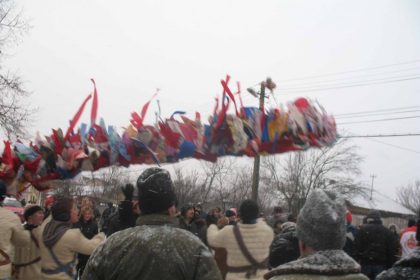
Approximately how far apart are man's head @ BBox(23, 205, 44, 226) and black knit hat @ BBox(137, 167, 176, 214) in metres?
3.09

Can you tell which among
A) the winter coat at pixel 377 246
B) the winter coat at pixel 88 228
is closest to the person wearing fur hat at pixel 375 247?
the winter coat at pixel 377 246

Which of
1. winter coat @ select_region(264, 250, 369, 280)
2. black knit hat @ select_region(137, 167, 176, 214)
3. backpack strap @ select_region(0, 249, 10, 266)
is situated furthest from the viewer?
backpack strap @ select_region(0, 249, 10, 266)

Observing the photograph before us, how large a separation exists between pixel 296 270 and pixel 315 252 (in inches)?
7.2

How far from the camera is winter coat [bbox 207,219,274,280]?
4781mm

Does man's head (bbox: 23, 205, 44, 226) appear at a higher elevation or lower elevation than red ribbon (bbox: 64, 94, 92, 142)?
lower

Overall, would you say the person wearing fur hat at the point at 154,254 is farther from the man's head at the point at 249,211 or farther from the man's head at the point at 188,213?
the man's head at the point at 188,213

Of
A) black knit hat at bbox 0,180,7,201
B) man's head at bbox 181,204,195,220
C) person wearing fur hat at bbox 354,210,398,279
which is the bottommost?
person wearing fur hat at bbox 354,210,398,279

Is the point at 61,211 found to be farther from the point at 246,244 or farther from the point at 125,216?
the point at 246,244

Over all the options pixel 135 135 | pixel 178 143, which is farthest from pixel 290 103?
pixel 135 135

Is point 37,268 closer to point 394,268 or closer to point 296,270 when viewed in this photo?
point 296,270

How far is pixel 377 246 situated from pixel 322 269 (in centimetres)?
530

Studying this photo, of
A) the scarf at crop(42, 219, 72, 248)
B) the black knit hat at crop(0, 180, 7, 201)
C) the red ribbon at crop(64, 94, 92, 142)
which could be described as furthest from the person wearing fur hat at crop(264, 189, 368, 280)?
the black knit hat at crop(0, 180, 7, 201)

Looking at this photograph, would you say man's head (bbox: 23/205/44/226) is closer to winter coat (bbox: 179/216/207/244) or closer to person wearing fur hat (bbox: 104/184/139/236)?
person wearing fur hat (bbox: 104/184/139/236)

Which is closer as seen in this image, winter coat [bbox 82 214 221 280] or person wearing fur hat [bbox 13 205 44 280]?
winter coat [bbox 82 214 221 280]
